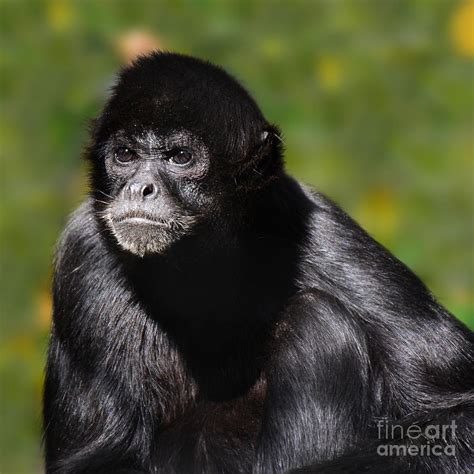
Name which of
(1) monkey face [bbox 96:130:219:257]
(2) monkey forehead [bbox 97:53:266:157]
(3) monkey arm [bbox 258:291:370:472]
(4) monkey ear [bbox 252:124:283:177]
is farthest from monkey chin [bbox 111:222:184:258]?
(3) monkey arm [bbox 258:291:370:472]

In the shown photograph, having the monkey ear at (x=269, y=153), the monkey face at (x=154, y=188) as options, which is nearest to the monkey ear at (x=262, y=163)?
the monkey ear at (x=269, y=153)

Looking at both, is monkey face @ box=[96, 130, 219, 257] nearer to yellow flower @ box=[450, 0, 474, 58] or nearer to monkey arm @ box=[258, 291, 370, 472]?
monkey arm @ box=[258, 291, 370, 472]

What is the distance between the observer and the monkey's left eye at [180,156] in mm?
8180

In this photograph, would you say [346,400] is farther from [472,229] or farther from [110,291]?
[472,229]

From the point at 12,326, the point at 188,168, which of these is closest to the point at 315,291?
the point at 188,168

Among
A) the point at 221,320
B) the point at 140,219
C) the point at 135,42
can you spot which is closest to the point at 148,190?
the point at 140,219

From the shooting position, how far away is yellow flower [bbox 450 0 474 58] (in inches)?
629

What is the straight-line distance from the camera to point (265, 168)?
27.9 feet

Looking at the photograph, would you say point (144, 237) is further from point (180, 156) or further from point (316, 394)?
point (316, 394)

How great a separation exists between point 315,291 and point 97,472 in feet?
6.33

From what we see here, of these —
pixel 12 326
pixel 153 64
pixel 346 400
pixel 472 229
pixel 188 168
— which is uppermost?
pixel 472 229

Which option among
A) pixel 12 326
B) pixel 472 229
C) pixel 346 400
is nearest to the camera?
pixel 346 400

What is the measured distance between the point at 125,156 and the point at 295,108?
7.20m

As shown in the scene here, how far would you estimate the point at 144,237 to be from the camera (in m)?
8.04
